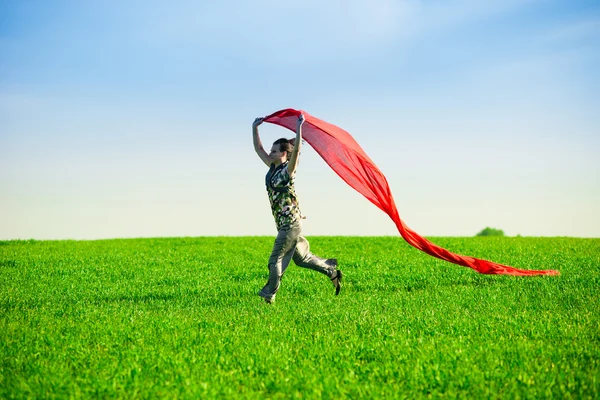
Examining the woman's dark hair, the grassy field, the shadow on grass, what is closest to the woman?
the woman's dark hair

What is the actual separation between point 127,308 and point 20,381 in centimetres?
490

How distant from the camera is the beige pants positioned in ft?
36.1

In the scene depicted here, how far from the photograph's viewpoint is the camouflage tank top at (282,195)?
10.7 metres

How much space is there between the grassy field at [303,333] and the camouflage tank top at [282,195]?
5.76 ft

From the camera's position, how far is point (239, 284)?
48.8 ft

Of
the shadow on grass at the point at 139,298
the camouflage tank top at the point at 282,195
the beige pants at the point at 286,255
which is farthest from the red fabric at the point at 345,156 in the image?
the shadow on grass at the point at 139,298

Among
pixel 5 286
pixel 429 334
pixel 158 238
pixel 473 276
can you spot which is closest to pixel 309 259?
pixel 429 334

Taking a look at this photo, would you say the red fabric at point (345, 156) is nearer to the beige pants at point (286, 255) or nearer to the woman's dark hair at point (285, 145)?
the woman's dark hair at point (285, 145)

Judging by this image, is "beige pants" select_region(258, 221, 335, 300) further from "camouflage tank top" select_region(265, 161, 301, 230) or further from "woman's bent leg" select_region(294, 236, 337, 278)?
"camouflage tank top" select_region(265, 161, 301, 230)

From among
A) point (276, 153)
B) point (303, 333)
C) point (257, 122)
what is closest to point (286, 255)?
point (276, 153)

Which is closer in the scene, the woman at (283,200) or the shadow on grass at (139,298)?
the woman at (283,200)

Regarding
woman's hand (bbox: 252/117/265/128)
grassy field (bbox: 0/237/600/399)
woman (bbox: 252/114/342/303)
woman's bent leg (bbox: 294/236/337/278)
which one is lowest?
grassy field (bbox: 0/237/600/399)

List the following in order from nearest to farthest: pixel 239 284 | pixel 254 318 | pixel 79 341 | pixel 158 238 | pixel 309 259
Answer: pixel 79 341 → pixel 254 318 → pixel 309 259 → pixel 239 284 → pixel 158 238

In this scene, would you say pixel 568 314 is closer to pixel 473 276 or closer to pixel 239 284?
pixel 473 276
